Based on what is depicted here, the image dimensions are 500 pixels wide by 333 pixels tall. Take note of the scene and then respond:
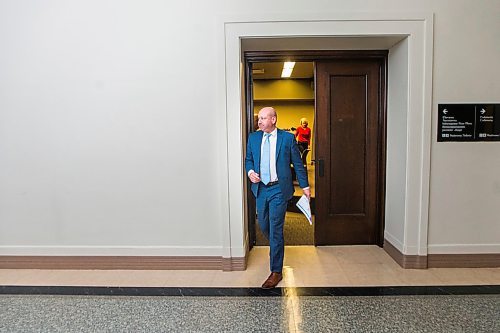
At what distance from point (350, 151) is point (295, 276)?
1.65 metres

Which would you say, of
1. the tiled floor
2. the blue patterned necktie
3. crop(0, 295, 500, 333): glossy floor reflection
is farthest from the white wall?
crop(0, 295, 500, 333): glossy floor reflection

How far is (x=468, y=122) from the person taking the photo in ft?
10.6

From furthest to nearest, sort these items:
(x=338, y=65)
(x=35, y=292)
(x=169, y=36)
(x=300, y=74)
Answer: (x=300, y=74), (x=338, y=65), (x=169, y=36), (x=35, y=292)

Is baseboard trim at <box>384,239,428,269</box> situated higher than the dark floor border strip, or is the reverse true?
baseboard trim at <box>384,239,428,269</box>

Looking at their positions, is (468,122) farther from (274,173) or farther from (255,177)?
(255,177)

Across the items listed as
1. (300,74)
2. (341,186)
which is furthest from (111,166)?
(300,74)

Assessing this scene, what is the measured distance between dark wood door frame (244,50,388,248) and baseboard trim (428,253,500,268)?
74 cm

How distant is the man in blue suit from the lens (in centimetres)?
303

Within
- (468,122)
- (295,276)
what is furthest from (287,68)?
(295,276)

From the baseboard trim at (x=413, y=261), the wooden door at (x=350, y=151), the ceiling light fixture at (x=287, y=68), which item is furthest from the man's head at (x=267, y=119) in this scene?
the ceiling light fixture at (x=287, y=68)

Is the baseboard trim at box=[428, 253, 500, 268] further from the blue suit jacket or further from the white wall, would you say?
the blue suit jacket

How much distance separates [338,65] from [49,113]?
3.14m

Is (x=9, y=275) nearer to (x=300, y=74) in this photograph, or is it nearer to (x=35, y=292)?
(x=35, y=292)

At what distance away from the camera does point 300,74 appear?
330 inches
